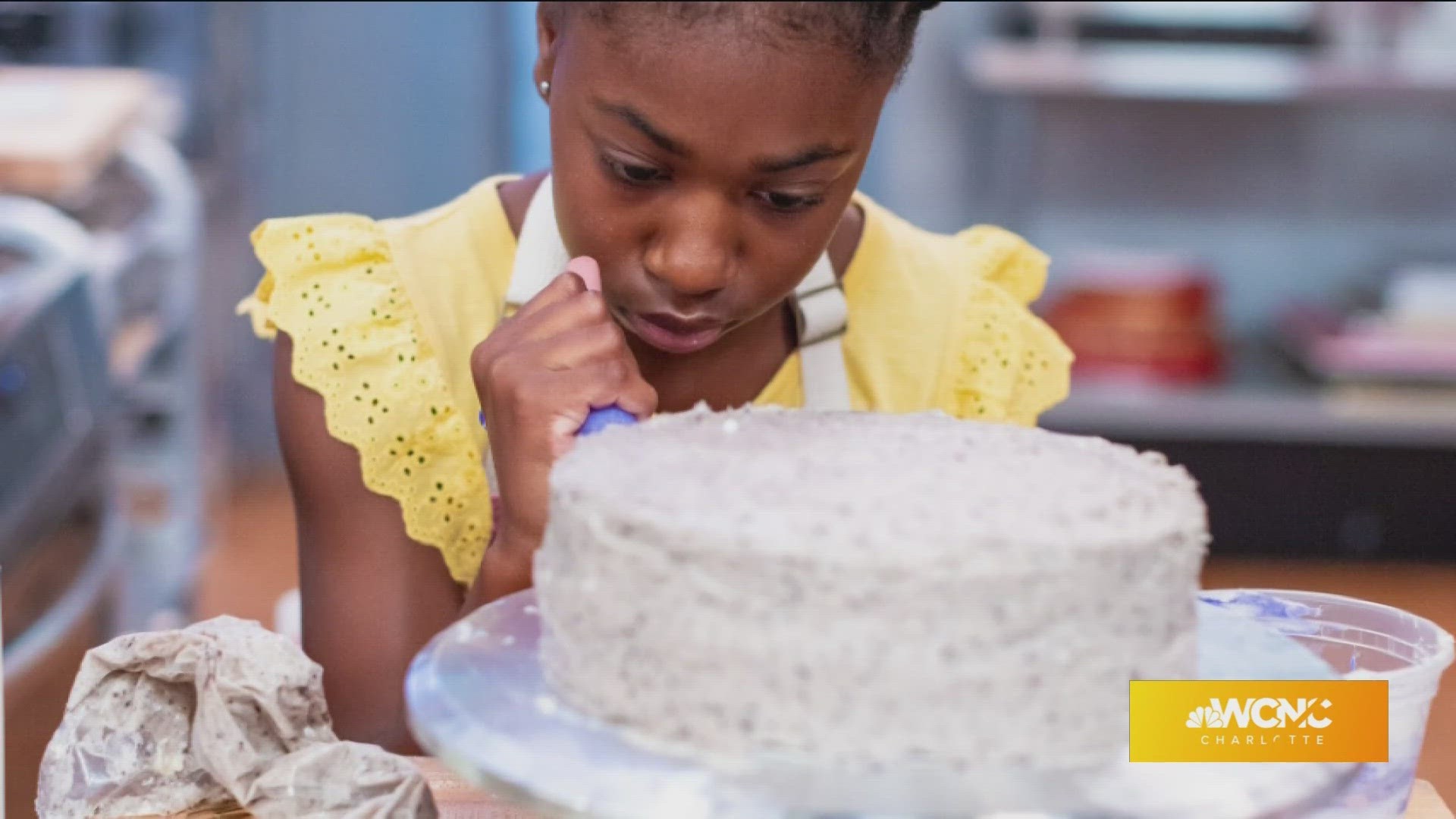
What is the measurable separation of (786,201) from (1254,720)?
0.39 meters

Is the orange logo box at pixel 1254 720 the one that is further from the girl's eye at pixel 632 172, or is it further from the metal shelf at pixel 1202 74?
the metal shelf at pixel 1202 74

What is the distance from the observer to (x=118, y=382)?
6.86ft

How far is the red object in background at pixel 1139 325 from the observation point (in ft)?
9.73

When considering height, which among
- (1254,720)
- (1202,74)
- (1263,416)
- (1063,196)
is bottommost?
(1263,416)

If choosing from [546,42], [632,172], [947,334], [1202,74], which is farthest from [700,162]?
[1202,74]

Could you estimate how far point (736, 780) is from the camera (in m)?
0.58

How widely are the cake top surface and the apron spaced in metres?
0.41

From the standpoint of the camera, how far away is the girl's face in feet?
2.77

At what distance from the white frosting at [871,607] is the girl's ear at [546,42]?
40 centimetres

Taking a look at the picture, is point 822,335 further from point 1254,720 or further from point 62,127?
point 62,127

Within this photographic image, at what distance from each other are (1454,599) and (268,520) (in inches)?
87.4

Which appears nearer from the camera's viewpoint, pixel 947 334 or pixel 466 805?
pixel 466 805

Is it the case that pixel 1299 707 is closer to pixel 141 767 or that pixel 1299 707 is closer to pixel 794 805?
pixel 794 805

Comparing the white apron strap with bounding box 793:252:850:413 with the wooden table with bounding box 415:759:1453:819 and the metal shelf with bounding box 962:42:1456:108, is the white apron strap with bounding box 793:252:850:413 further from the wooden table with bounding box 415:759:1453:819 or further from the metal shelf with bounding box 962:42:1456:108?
the metal shelf with bounding box 962:42:1456:108
